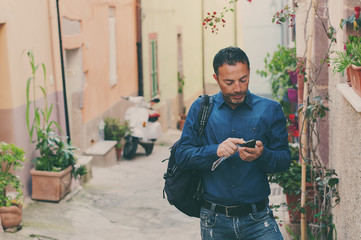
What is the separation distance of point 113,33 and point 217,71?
10077mm

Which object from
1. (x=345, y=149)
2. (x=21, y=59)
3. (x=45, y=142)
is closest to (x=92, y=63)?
(x=21, y=59)

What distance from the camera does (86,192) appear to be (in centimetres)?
885

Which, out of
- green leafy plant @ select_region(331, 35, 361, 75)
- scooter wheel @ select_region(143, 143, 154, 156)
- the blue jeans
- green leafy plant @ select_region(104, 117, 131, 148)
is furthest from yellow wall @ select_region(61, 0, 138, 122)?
the blue jeans

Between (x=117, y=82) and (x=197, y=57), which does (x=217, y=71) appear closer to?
(x=117, y=82)

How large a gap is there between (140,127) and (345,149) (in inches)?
345

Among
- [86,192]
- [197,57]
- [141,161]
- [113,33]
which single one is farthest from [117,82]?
[197,57]

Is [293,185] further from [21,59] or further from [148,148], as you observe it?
[148,148]

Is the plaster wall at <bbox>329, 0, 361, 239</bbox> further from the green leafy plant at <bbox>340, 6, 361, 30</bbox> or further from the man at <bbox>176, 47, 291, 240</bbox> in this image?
the man at <bbox>176, 47, 291, 240</bbox>

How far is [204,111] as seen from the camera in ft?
11.4

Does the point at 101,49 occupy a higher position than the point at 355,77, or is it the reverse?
the point at 355,77

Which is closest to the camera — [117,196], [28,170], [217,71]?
[217,71]

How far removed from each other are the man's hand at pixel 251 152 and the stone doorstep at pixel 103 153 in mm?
7832

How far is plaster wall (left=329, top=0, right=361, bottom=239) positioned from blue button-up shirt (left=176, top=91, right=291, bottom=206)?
49 centimetres

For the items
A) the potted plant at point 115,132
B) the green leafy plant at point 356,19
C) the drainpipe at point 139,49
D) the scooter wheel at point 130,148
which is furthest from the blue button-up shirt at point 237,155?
the drainpipe at point 139,49
